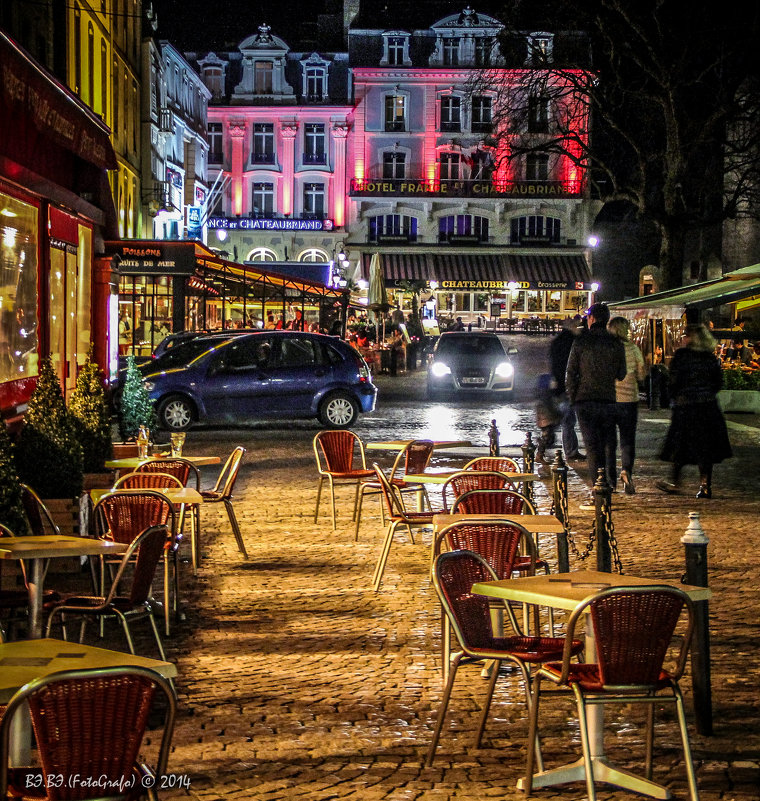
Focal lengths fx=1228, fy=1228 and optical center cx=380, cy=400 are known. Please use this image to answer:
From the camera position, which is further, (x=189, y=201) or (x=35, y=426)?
(x=189, y=201)

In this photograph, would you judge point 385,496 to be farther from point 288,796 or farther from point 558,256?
point 558,256

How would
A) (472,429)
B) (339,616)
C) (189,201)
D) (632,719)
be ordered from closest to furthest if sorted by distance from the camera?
(632,719) < (339,616) < (472,429) < (189,201)

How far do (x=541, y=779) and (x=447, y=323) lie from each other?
55.5 m

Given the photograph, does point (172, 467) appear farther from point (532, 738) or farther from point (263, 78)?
point (263, 78)

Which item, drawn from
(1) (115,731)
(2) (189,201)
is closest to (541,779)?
(1) (115,731)

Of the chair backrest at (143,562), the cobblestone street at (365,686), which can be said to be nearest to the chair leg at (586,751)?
the cobblestone street at (365,686)

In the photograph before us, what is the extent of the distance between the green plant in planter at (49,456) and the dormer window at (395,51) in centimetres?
5813

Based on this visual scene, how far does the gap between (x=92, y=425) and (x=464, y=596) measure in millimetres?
6211

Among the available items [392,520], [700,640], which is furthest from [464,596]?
[392,520]

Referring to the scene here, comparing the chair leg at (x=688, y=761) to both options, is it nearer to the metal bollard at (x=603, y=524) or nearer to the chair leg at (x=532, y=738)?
the chair leg at (x=532, y=738)

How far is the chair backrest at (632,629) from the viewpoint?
457 cm

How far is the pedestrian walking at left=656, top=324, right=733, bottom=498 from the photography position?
13242mm

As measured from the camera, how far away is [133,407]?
1441 centimetres

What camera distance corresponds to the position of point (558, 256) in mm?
64062
